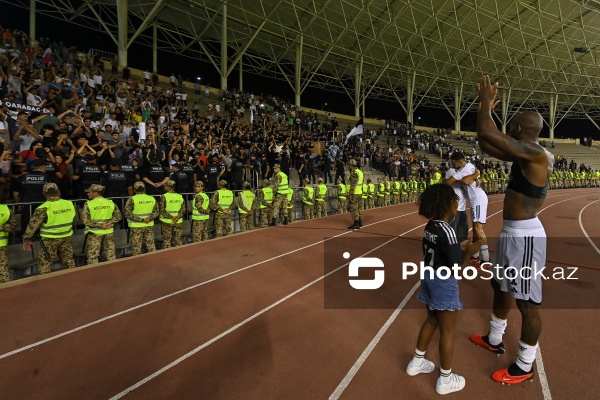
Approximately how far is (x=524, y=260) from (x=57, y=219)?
635cm

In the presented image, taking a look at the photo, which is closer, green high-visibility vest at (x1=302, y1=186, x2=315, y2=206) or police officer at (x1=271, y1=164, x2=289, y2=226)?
police officer at (x1=271, y1=164, x2=289, y2=226)

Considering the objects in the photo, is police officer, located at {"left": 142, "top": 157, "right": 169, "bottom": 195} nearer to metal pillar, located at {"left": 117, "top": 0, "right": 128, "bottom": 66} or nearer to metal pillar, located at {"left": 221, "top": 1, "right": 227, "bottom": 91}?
metal pillar, located at {"left": 117, "top": 0, "right": 128, "bottom": 66}

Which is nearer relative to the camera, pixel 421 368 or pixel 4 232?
pixel 421 368

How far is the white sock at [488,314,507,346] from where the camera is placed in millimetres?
2944

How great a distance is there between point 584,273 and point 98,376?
22.1ft

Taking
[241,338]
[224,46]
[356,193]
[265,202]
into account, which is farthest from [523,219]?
[224,46]

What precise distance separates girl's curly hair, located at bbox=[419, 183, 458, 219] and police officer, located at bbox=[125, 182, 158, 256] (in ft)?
19.0

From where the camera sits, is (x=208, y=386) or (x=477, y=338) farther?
(x=477, y=338)

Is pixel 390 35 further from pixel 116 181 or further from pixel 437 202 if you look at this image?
pixel 437 202

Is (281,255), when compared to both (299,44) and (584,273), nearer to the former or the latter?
(584,273)

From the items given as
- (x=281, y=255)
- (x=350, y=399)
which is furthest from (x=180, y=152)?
(x=350, y=399)

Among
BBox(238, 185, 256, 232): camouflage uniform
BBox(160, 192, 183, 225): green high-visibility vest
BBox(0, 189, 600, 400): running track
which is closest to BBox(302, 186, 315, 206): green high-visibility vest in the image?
BBox(238, 185, 256, 232): camouflage uniform

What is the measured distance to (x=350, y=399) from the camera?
2475mm

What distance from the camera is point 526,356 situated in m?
2.55
